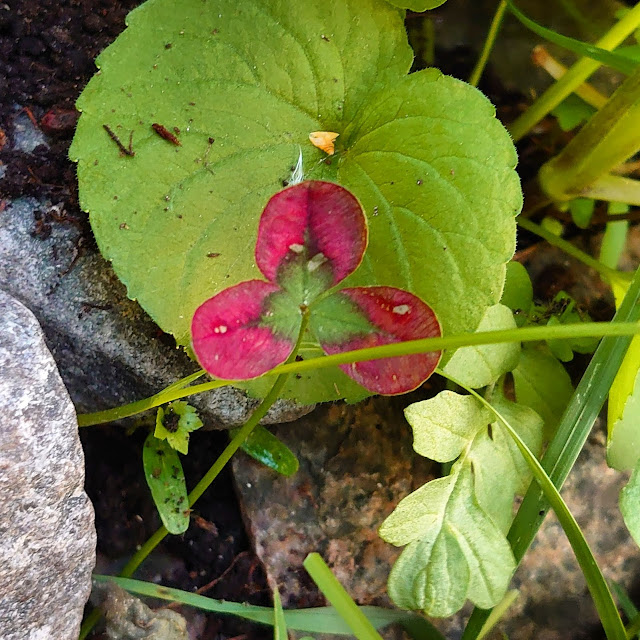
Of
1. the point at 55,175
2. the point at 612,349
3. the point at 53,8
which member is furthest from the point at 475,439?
the point at 53,8

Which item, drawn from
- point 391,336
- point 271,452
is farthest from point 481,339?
point 271,452

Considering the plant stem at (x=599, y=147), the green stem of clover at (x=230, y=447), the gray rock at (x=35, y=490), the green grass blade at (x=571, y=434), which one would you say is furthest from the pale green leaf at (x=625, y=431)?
the gray rock at (x=35, y=490)

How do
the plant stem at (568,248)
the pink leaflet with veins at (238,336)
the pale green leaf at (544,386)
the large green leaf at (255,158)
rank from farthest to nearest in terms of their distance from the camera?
the plant stem at (568,248) < the pale green leaf at (544,386) < the large green leaf at (255,158) < the pink leaflet with veins at (238,336)

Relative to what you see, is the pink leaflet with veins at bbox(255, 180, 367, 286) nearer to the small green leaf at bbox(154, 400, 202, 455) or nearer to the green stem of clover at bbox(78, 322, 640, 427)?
the green stem of clover at bbox(78, 322, 640, 427)

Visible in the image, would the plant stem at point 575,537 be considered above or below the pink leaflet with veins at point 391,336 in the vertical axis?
below

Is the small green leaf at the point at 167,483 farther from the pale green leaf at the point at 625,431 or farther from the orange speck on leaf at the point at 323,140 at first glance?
the pale green leaf at the point at 625,431

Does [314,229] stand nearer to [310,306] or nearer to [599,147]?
[310,306]
